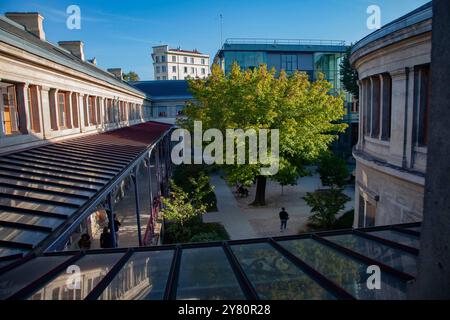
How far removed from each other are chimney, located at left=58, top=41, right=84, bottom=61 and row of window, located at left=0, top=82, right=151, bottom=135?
6574mm

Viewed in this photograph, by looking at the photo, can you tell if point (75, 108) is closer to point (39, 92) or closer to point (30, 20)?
point (39, 92)

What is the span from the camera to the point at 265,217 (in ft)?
69.5

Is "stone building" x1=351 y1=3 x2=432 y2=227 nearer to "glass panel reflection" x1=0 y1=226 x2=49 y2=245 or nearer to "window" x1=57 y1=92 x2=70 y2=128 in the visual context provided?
"glass panel reflection" x1=0 y1=226 x2=49 y2=245

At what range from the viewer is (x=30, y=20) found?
20.2 meters

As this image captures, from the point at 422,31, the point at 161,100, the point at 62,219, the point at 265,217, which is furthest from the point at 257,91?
the point at 161,100

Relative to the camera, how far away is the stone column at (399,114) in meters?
9.98

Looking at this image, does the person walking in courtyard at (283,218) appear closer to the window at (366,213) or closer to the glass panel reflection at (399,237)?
the window at (366,213)

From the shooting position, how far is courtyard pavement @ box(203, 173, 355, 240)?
18.8m

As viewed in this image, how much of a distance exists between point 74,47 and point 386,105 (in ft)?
86.2

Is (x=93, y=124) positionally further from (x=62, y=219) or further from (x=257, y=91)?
(x=62, y=219)

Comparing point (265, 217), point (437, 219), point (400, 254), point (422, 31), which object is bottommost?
point (265, 217)

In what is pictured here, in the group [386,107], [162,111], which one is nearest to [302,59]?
[162,111]

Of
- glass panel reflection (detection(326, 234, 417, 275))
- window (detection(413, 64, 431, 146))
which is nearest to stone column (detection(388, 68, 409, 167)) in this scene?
window (detection(413, 64, 431, 146))
